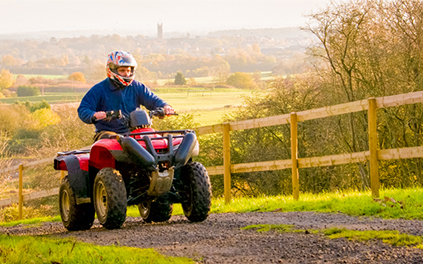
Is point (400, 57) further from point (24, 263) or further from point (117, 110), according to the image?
point (24, 263)

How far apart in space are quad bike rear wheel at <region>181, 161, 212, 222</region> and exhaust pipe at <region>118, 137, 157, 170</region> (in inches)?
29.3

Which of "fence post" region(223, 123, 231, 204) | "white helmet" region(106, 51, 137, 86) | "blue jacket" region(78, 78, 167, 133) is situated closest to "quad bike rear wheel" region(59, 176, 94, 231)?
"blue jacket" region(78, 78, 167, 133)

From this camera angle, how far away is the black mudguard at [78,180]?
7.73 metres

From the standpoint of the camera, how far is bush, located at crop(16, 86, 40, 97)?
13000cm

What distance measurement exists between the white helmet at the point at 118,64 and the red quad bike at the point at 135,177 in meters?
0.53

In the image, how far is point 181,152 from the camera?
23.1 ft

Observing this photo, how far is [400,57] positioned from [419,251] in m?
19.9

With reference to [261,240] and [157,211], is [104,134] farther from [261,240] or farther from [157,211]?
[261,240]

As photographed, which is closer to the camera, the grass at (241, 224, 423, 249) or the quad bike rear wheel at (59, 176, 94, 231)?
the grass at (241, 224, 423, 249)

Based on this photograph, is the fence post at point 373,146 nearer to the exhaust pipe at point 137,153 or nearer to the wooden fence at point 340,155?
the wooden fence at point 340,155

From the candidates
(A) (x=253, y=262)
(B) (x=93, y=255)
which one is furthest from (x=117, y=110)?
(A) (x=253, y=262)

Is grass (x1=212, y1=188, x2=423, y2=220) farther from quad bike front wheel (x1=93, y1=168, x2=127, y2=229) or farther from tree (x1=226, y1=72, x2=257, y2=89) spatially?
tree (x1=226, y1=72, x2=257, y2=89)

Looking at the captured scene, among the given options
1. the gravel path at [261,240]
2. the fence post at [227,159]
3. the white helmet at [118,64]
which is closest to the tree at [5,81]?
the fence post at [227,159]

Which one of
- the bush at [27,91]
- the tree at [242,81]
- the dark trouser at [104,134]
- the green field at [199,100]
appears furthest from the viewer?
the bush at [27,91]
